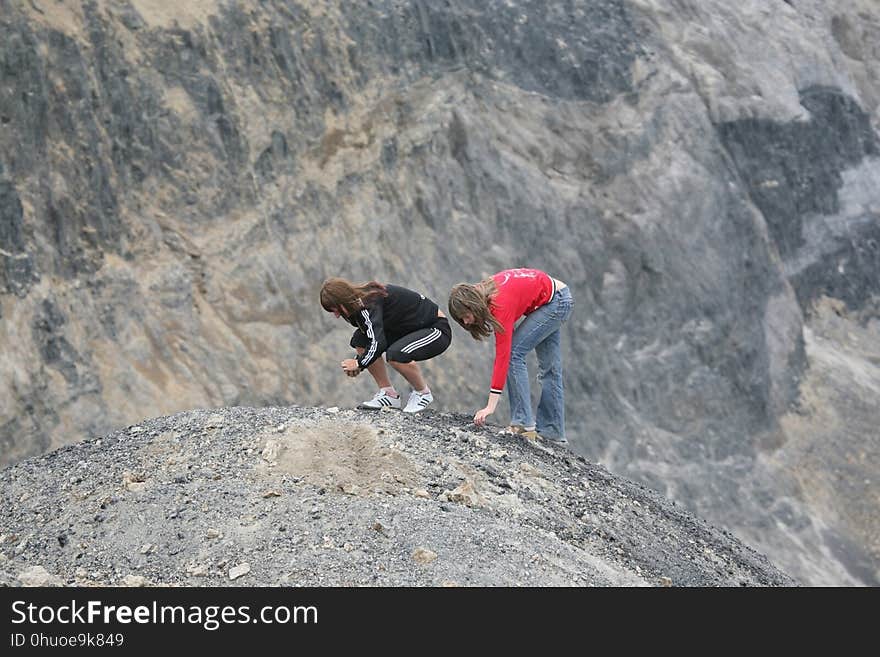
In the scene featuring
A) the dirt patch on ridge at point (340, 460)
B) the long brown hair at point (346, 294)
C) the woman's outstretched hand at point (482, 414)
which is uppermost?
the long brown hair at point (346, 294)

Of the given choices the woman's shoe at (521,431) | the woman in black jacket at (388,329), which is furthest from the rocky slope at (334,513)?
the woman in black jacket at (388,329)

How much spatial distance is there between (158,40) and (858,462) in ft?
42.2

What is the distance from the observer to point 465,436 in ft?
27.1

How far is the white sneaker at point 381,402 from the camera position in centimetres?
869

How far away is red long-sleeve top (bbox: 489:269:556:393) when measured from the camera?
818 centimetres

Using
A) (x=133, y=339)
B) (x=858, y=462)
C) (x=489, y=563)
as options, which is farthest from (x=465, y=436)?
(x=858, y=462)

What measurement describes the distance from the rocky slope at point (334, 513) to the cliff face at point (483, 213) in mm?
6097

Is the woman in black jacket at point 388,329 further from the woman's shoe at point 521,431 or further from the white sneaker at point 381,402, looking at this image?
the woman's shoe at point 521,431

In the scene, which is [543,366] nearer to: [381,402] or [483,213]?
[381,402]

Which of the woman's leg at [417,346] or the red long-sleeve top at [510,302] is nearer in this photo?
the red long-sleeve top at [510,302]

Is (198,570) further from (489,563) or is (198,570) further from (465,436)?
(465,436)

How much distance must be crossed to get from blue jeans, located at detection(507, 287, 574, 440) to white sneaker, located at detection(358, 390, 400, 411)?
2.88ft

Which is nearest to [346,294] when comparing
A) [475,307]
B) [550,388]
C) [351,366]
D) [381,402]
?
[351,366]

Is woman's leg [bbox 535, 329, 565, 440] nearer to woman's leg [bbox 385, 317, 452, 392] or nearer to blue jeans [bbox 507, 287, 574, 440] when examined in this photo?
blue jeans [bbox 507, 287, 574, 440]
